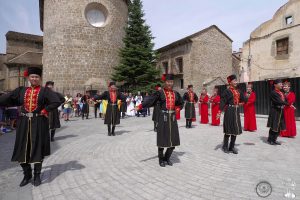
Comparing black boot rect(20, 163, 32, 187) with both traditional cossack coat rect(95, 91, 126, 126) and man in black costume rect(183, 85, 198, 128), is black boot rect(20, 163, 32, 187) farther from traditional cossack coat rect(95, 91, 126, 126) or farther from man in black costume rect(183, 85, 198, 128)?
man in black costume rect(183, 85, 198, 128)

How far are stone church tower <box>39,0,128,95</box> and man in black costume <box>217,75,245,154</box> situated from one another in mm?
19803

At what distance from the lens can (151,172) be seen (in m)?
4.96

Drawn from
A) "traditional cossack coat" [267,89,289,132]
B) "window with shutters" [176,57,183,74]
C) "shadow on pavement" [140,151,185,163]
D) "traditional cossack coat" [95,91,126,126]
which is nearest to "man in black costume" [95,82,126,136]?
"traditional cossack coat" [95,91,126,126]

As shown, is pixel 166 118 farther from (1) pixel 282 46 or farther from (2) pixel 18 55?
(2) pixel 18 55

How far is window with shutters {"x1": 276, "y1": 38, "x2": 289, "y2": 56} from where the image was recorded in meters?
22.1

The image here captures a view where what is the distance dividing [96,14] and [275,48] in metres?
18.0

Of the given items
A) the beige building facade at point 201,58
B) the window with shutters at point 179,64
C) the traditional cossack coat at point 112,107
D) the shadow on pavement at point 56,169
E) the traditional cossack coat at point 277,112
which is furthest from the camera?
the window with shutters at point 179,64

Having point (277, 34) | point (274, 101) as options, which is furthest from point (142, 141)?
point (277, 34)

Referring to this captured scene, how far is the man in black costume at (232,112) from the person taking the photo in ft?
21.2

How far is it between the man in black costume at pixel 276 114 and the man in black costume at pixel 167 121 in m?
3.70

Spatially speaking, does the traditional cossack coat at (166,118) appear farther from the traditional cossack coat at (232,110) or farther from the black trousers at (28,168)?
the black trousers at (28,168)

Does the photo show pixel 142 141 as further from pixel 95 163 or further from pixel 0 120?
pixel 0 120

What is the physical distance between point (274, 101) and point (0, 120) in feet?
34.9

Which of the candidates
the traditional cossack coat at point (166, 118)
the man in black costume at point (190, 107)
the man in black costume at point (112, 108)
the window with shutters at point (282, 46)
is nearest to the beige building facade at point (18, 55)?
the man in black costume at point (112, 108)
